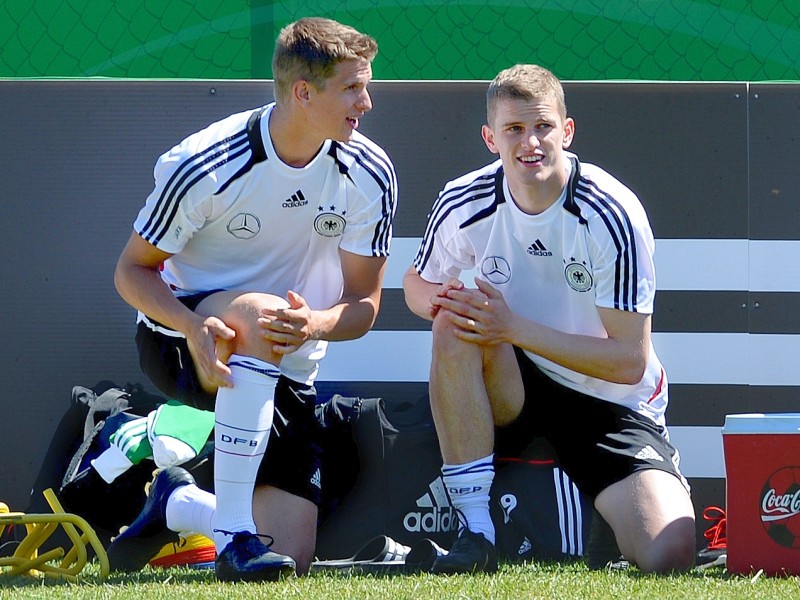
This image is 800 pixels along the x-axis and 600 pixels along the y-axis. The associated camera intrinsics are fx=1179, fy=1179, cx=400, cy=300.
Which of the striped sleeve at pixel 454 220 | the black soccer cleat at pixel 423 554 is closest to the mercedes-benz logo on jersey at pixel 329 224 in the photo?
the striped sleeve at pixel 454 220

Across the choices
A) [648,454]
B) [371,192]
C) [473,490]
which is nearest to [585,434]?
[648,454]

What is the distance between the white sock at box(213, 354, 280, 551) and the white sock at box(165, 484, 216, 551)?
0.25 metres

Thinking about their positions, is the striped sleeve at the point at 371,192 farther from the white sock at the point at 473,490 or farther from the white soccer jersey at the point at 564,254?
the white sock at the point at 473,490

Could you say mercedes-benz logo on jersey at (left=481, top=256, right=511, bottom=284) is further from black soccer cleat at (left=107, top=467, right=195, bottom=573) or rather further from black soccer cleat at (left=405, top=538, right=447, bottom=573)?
black soccer cleat at (left=107, top=467, right=195, bottom=573)

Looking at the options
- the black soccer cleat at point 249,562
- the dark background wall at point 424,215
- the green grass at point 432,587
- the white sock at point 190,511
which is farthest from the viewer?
the dark background wall at point 424,215

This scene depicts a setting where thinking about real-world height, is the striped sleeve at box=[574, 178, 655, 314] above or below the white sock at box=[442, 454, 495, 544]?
above

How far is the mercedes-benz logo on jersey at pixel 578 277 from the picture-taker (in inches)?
125

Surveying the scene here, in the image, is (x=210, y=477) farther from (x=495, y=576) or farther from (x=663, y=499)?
(x=663, y=499)

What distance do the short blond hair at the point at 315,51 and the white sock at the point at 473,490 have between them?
1.05 m

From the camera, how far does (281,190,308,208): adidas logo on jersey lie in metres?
3.18

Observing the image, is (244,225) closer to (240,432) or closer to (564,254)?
(240,432)

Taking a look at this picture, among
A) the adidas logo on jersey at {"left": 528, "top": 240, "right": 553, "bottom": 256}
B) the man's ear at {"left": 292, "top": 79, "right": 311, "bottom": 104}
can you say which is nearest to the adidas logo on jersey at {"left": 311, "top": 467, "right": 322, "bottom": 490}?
the adidas logo on jersey at {"left": 528, "top": 240, "right": 553, "bottom": 256}

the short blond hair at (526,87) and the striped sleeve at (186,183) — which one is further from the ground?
the short blond hair at (526,87)

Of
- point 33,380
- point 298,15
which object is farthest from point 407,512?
point 298,15
